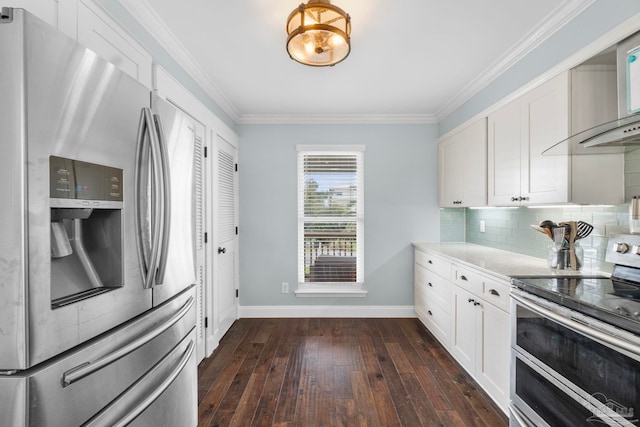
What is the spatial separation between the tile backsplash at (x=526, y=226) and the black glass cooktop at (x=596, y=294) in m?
0.38

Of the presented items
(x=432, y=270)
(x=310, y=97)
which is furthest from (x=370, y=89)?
(x=432, y=270)

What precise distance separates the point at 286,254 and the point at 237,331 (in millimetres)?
1035

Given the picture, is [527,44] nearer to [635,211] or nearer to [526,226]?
[635,211]

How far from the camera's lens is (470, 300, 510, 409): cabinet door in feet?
6.37

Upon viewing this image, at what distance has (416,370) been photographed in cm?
255

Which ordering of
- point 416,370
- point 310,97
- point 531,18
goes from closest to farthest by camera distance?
1. point 531,18
2. point 416,370
3. point 310,97

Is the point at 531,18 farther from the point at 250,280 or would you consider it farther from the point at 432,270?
the point at 250,280

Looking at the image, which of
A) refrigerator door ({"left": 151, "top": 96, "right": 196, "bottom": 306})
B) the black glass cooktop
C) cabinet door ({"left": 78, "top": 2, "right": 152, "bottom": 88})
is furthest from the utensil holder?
cabinet door ({"left": 78, "top": 2, "right": 152, "bottom": 88})

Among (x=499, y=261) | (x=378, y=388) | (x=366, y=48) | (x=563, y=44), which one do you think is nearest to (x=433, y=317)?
(x=499, y=261)

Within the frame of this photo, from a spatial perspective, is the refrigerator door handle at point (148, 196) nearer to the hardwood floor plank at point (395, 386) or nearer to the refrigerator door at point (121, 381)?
the refrigerator door at point (121, 381)

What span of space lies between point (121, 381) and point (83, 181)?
0.66 meters

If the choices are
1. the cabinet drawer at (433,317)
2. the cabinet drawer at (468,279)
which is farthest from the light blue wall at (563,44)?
the cabinet drawer at (433,317)

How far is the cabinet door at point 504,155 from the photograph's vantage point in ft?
7.55

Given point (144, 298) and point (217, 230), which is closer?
point (144, 298)
